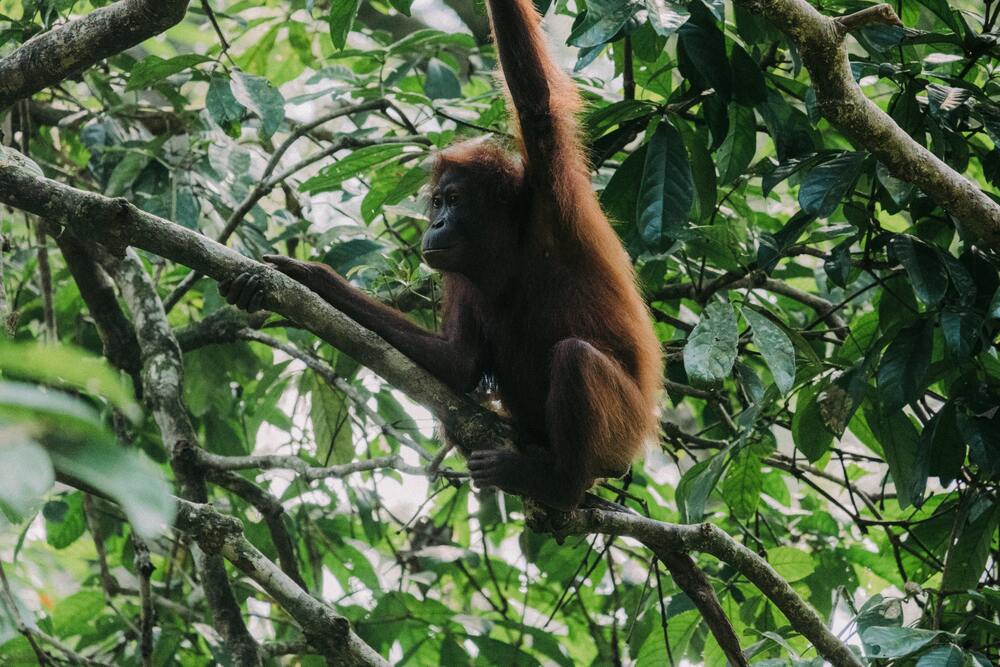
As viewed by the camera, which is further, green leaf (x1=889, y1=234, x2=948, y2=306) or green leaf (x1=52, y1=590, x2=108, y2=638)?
green leaf (x1=52, y1=590, x2=108, y2=638)

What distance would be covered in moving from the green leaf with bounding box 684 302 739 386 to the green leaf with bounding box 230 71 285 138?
7.13 feet

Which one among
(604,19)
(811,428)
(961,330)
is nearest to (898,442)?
(811,428)

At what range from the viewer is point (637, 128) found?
4.79m

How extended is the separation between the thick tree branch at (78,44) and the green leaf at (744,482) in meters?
3.10

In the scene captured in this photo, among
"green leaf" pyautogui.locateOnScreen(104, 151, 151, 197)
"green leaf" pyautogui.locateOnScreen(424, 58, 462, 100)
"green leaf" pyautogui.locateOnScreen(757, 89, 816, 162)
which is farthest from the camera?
"green leaf" pyautogui.locateOnScreen(424, 58, 462, 100)

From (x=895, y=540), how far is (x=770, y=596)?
126 centimetres

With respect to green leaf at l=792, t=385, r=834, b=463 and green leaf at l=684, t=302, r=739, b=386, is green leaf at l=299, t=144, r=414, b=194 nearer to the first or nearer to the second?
green leaf at l=684, t=302, r=739, b=386

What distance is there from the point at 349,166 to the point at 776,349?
2342mm

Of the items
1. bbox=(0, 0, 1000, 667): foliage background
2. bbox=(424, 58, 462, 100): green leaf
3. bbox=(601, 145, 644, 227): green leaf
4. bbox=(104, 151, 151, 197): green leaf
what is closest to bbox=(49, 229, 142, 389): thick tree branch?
bbox=(0, 0, 1000, 667): foliage background

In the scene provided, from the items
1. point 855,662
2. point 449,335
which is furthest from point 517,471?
point 855,662

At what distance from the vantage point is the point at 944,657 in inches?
126

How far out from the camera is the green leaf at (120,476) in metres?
0.88

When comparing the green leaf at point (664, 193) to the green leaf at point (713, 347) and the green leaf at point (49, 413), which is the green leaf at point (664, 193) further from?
the green leaf at point (49, 413)

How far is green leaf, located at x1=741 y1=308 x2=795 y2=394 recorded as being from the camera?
3830mm
